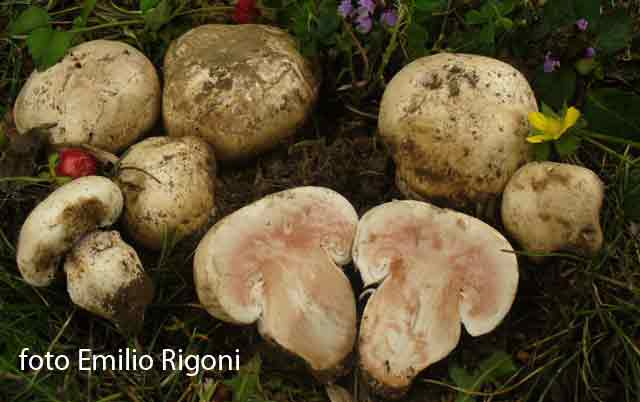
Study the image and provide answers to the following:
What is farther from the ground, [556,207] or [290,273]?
[556,207]

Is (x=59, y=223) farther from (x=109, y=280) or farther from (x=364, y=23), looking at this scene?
(x=364, y=23)

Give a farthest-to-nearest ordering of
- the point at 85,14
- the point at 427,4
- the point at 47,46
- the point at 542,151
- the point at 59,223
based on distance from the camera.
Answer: the point at 85,14, the point at 47,46, the point at 427,4, the point at 542,151, the point at 59,223

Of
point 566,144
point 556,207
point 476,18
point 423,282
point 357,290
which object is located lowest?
point 357,290

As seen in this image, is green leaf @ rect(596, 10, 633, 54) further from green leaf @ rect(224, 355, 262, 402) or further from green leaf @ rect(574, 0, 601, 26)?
green leaf @ rect(224, 355, 262, 402)

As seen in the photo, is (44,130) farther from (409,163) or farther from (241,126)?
(409,163)

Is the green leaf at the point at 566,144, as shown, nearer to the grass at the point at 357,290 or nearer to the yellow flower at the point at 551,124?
the yellow flower at the point at 551,124

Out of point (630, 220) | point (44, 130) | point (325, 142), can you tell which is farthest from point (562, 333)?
point (44, 130)

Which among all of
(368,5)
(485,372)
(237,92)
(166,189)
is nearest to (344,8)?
(368,5)
